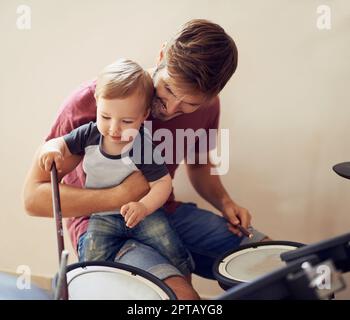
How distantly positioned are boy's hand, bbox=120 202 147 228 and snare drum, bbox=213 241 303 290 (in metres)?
0.21

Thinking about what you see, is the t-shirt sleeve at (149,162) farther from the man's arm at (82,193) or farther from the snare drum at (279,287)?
the snare drum at (279,287)

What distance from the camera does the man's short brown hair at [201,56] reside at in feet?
3.26

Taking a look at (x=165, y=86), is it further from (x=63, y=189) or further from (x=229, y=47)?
(x=63, y=189)

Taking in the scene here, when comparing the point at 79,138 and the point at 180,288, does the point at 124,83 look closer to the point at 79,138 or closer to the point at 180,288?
the point at 79,138

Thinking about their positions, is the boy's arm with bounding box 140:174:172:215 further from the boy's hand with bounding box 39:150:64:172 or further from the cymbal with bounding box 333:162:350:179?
the cymbal with bounding box 333:162:350:179

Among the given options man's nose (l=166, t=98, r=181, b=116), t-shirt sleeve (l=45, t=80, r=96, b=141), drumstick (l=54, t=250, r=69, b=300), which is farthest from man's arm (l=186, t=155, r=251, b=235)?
drumstick (l=54, t=250, r=69, b=300)

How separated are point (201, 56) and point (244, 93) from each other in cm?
25

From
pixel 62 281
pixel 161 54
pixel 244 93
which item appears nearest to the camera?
pixel 62 281

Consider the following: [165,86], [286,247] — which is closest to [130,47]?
[165,86]

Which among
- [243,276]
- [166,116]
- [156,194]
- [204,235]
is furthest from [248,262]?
[166,116]

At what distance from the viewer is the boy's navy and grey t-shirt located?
1.04 meters

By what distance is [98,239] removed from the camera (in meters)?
1.06

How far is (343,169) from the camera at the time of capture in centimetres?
110

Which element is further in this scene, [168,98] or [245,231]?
[245,231]
